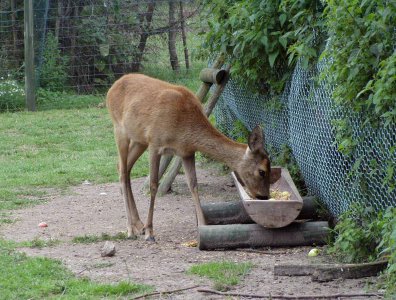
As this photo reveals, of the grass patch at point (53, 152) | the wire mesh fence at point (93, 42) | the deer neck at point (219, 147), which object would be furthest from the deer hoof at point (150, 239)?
the wire mesh fence at point (93, 42)

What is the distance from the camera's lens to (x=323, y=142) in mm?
7750

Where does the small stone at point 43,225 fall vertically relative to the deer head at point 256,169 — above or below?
below

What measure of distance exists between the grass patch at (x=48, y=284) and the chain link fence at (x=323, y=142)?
1838mm

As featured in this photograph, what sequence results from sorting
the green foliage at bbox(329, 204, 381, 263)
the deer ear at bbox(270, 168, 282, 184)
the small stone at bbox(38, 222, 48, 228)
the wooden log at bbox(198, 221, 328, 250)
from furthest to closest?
1. the small stone at bbox(38, 222, 48, 228)
2. the deer ear at bbox(270, 168, 282, 184)
3. the wooden log at bbox(198, 221, 328, 250)
4. the green foliage at bbox(329, 204, 381, 263)

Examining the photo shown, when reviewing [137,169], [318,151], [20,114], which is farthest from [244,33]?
[20,114]

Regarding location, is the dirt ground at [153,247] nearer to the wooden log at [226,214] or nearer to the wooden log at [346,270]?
the wooden log at [346,270]

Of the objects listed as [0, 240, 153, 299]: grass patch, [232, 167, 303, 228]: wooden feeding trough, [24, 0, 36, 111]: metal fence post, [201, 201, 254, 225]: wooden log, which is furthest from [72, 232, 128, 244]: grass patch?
[24, 0, 36, 111]: metal fence post

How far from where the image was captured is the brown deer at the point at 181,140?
8.16 m

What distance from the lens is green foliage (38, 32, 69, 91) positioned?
56.5 feet

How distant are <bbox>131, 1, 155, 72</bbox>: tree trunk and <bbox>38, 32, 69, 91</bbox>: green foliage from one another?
1.39 meters

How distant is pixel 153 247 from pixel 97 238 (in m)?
0.59

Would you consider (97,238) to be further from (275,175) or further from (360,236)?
(360,236)

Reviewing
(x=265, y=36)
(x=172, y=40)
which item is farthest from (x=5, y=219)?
(x=172, y=40)

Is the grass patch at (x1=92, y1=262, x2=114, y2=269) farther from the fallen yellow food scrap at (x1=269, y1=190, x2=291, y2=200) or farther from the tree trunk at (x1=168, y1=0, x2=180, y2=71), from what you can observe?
the tree trunk at (x1=168, y1=0, x2=180, y2=71)
